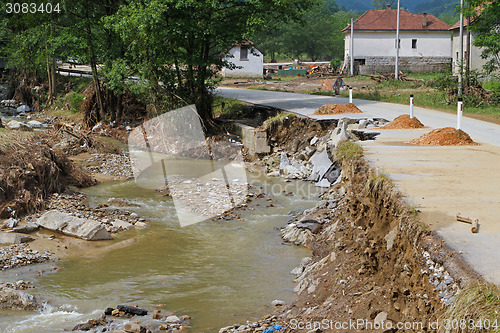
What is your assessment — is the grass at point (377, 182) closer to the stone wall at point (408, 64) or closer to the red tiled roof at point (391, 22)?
the stone wall at point (408, 64)

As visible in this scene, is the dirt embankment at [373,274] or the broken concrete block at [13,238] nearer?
the dirt embankment at [373,274]

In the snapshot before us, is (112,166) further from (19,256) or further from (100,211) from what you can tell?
(19,256)

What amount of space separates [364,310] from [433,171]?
13.2ft

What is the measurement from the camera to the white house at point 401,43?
55656 millimetres

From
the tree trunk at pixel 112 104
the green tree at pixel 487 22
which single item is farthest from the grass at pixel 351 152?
the tree trunk at pixel 112 104

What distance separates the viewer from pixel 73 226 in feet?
39.6

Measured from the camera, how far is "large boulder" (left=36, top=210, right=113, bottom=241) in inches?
463

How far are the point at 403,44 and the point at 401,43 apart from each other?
230 millimetres

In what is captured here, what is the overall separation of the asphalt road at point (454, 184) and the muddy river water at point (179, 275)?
2.57 meters

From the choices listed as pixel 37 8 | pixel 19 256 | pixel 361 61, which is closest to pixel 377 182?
pixel 19 256

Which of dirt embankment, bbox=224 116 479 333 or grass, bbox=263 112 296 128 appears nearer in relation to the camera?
dirt embankment, bbox=224 116 479 333

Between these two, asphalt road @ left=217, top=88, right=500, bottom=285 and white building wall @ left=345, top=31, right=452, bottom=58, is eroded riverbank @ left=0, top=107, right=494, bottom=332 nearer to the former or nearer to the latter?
asphalt road @ left=217, top=88, right=500, bottom=285

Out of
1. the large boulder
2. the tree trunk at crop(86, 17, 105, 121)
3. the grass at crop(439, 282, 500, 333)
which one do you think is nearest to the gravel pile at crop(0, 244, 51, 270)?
the large boulder

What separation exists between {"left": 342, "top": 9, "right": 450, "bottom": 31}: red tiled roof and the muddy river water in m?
45.8
